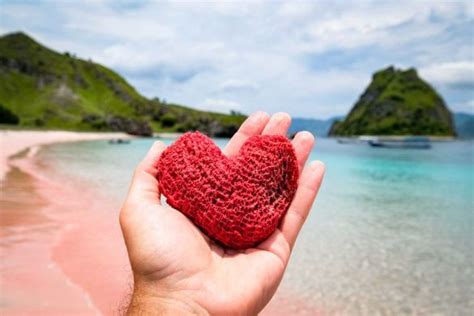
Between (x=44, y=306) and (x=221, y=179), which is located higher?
(x=221, y=179)

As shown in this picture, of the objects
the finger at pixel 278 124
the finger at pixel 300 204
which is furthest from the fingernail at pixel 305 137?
the finger at pixel 300 204

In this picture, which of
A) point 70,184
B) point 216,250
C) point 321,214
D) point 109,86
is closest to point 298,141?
point 216,250

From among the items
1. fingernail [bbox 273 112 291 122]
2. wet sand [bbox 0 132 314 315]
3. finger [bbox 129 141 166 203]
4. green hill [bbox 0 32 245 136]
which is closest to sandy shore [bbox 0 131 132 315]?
wet sand [bbox 0 132 314 315]

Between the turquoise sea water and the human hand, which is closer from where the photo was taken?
the human hand

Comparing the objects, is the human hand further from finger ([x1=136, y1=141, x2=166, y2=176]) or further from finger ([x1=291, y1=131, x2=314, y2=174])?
finger ([x1=291, y1=131, x2=314, y2=174])

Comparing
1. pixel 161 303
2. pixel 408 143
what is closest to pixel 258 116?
pixel 161 303

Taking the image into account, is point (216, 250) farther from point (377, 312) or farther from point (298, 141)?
point (377, 312)
